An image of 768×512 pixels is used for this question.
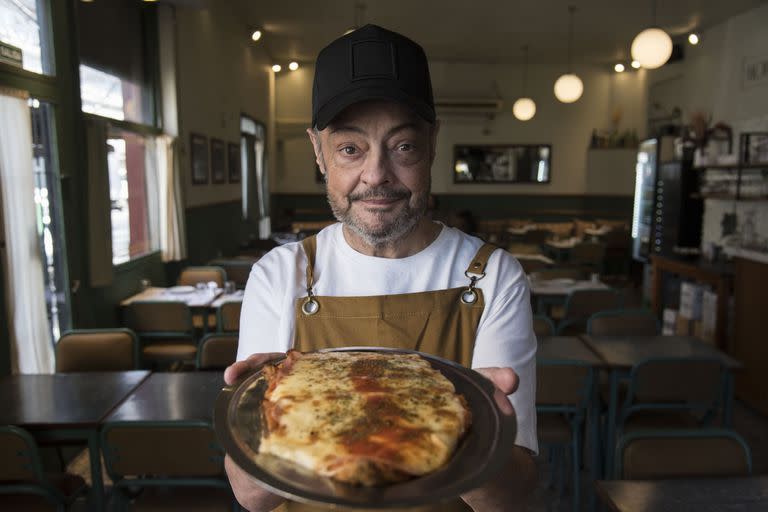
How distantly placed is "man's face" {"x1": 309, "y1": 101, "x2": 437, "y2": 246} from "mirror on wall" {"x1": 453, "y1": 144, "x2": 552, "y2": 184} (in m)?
11.5

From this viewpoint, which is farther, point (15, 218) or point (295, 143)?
point (295, 143)

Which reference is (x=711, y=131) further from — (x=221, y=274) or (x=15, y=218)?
(x=15, y=218)

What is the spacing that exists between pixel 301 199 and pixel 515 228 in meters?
4.50

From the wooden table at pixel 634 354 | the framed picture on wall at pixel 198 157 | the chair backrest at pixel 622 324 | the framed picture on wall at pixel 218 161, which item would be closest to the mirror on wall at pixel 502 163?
the framed picture on wall at pixel 218 161

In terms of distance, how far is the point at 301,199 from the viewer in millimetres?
12617

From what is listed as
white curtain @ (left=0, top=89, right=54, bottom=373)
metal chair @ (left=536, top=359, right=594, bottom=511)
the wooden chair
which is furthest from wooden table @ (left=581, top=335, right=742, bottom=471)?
white curtain @ (left=0, top=89, right=54, bottom=373)

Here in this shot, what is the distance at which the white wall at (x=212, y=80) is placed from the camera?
6.47 m

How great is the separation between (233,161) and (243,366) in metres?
8.18

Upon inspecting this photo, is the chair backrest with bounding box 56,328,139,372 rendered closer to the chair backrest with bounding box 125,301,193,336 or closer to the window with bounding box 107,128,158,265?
the chair backrest with bounding box 125,301,193,336

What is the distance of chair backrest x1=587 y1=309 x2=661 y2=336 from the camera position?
4.04 meters

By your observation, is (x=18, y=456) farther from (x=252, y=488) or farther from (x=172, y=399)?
(x=252, y=488)

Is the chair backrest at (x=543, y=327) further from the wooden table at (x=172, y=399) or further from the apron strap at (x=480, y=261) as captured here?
the apron strap at (x=480, y=261)

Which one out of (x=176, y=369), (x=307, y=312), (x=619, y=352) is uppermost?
(x=307, y=312)

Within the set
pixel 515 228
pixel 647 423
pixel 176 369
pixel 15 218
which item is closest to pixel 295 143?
pixel 515 228
